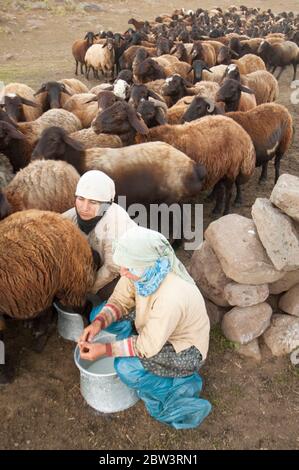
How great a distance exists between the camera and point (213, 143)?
18.2 ft

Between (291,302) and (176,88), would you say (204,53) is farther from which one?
(291,302)

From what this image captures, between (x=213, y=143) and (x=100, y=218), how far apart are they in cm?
248

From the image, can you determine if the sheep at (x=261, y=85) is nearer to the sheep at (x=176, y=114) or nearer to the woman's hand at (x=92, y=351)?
the sheep at (x=176, y=114)

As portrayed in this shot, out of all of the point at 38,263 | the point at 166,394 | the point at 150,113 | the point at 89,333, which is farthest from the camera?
the point at 150,113

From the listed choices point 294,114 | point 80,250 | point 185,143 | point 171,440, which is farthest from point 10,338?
point 294,114

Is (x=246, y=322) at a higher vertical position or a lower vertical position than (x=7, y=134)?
lower

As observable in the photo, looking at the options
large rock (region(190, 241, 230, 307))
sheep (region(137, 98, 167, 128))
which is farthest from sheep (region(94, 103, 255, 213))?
large rock (region(190, 241, 230, 307))

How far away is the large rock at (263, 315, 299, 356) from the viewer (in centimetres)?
376

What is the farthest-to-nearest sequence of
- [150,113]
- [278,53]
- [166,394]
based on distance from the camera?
[278,53] < [150,113] < [166,394]

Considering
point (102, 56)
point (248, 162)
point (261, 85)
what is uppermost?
point (261, 85)

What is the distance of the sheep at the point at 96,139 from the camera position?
18.0ft

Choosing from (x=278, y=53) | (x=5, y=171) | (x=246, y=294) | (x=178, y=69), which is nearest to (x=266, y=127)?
(x=246, y=294)

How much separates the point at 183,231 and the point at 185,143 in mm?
1103

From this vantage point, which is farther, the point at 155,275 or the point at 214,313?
the point at 214,313
